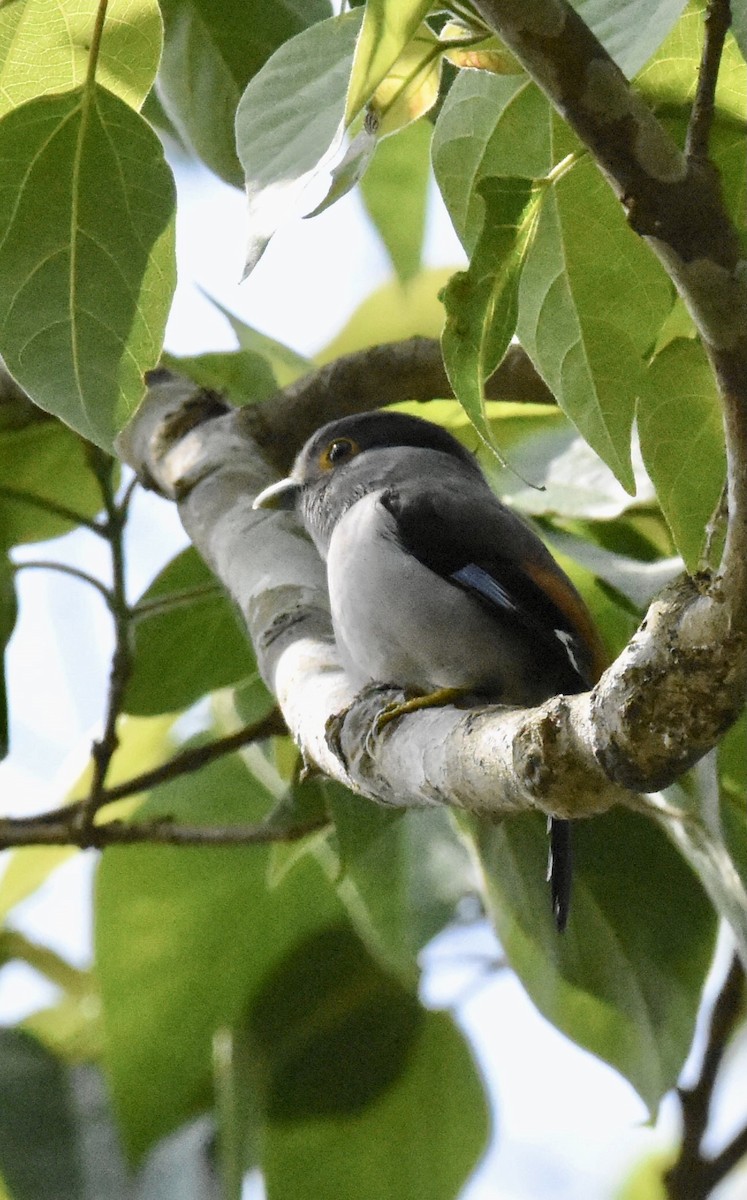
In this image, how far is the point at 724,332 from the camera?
1027 mm

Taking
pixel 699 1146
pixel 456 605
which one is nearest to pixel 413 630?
pixel 456 605

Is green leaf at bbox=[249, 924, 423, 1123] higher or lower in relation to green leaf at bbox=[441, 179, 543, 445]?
lower

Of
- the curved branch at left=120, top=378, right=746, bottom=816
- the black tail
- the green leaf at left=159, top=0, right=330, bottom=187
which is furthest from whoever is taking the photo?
the green leaf at left=159, top=0, right=330, bottom=187

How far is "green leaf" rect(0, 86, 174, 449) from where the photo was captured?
1.67 meters

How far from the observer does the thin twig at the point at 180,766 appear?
267 centimetres

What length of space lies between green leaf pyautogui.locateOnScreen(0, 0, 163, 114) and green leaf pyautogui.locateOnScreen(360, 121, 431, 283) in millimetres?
1195

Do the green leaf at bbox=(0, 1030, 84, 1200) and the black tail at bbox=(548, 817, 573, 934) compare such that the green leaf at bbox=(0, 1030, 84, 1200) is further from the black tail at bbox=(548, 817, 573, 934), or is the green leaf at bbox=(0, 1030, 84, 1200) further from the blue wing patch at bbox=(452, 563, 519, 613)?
the blue wing patch at bbox=(452, 563, 519, 613)

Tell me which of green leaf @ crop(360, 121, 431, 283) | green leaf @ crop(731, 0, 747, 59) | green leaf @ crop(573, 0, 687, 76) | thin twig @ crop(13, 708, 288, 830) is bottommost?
thin twig @ crop(13, 708, 288, 830)

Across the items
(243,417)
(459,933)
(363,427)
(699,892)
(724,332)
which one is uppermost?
(724,332)

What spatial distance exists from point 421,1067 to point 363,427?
51.8 inches

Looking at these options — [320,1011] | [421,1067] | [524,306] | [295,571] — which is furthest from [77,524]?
[524,306]

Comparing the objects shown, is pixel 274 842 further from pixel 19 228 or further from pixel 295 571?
pixel 19 228

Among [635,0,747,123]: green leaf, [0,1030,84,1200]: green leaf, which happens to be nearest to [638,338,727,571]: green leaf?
[635,0,747,123]: green leaf

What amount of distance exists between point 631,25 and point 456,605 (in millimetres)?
1045
